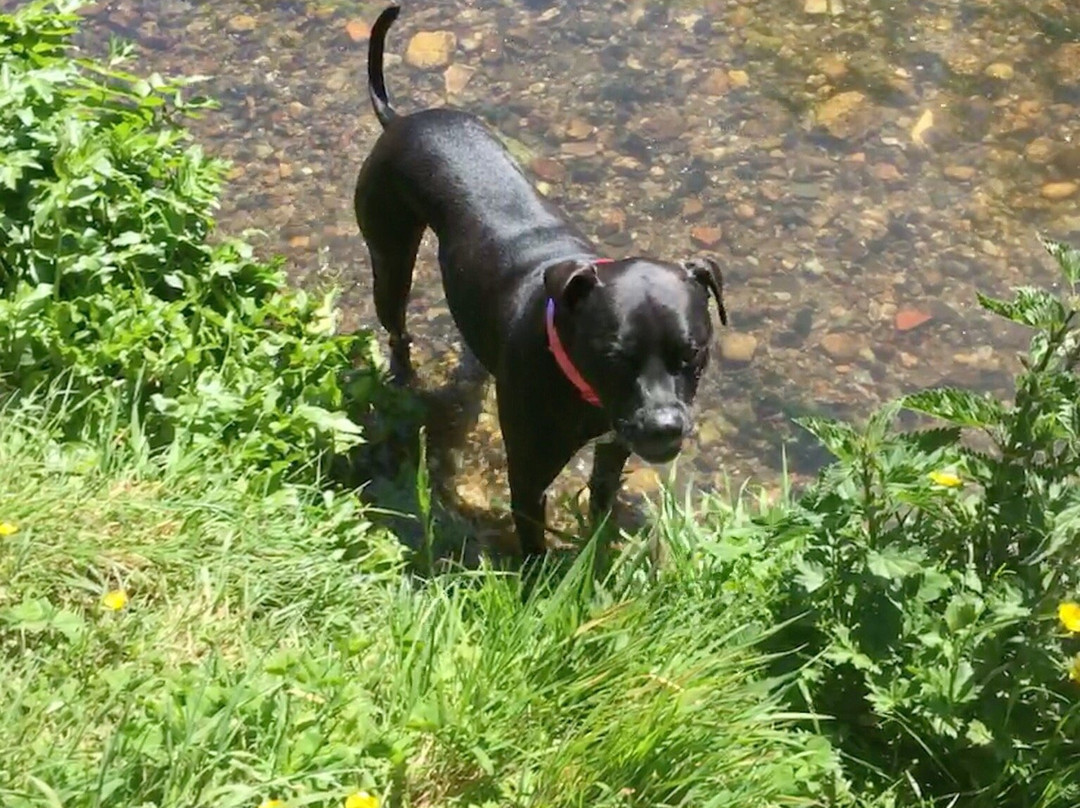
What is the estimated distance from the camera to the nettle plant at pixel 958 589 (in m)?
2.15

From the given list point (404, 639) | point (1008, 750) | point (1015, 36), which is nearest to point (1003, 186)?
point (1015, 36)

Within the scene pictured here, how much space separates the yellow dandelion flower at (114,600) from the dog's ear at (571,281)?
119 cm

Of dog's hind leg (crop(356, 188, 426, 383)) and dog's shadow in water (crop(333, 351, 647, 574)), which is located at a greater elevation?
dog's hind leg (crop(356, 188, 426, 383))

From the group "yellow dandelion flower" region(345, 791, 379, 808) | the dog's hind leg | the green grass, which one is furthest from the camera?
the dog's hind leg

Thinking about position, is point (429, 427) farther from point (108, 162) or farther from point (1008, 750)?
point (1008, 750)

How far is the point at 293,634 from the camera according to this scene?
2.53 meters

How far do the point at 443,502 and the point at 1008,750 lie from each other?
190 cm

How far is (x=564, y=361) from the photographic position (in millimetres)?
2826

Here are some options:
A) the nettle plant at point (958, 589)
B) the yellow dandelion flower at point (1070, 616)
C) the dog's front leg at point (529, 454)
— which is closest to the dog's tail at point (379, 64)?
the dog's front leg at point (529, 454)

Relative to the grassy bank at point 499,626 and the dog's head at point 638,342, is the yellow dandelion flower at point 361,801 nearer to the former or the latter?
the grassy bank at point 499,626

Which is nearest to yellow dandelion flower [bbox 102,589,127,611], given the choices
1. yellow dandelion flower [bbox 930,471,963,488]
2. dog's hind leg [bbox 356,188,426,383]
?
dog's hind leg [bbox 356,188,426,383]

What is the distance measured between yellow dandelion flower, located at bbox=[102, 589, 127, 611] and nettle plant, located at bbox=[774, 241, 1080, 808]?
4.57 ft

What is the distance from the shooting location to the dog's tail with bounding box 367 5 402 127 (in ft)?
12.1

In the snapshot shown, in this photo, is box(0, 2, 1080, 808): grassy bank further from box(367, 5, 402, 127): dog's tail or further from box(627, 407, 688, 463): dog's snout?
box(367, 5, 402, 127): dog's tail
